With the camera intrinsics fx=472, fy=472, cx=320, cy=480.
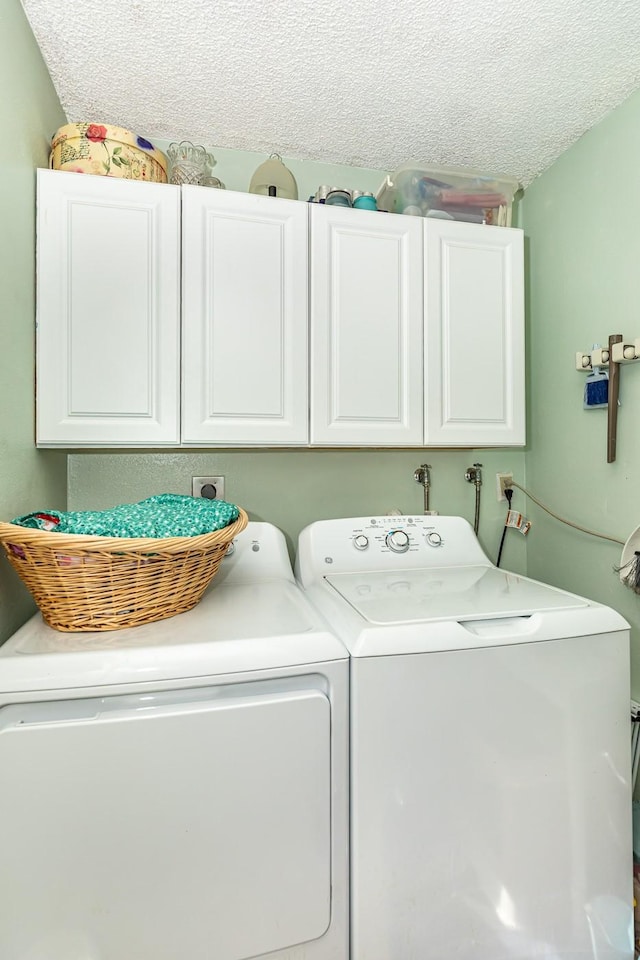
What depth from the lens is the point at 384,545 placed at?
1.58 metres

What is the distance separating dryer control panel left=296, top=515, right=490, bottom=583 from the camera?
1.53 meters

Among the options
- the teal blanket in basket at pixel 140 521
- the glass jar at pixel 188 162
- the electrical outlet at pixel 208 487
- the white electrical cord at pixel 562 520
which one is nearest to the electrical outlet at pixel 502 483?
the white electrical cord at pixel 562 520

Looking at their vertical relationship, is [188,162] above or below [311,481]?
above

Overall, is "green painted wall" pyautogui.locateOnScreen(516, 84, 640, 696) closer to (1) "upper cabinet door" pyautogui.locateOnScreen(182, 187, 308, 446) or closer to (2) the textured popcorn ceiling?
(2) the textured popcorn ceiling

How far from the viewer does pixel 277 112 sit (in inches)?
60.4

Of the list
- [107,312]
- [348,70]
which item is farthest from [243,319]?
[348,70]

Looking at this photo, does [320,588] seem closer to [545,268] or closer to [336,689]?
[336,689]

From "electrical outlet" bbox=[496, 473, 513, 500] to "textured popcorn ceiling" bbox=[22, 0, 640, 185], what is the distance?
4.00ft

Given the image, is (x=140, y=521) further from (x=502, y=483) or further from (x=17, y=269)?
(x=502, y=483)

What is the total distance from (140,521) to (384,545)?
0.81 meters

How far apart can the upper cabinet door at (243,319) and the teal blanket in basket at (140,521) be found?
29cm

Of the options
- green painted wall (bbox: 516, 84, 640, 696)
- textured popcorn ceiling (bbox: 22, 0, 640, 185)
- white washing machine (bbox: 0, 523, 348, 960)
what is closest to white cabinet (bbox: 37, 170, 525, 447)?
green painted wall (bbox: 516, 84, 640, 696)

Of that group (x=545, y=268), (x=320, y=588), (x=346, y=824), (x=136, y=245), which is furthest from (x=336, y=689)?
(x=545, y=268)

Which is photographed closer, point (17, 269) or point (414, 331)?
point (17, 269)
